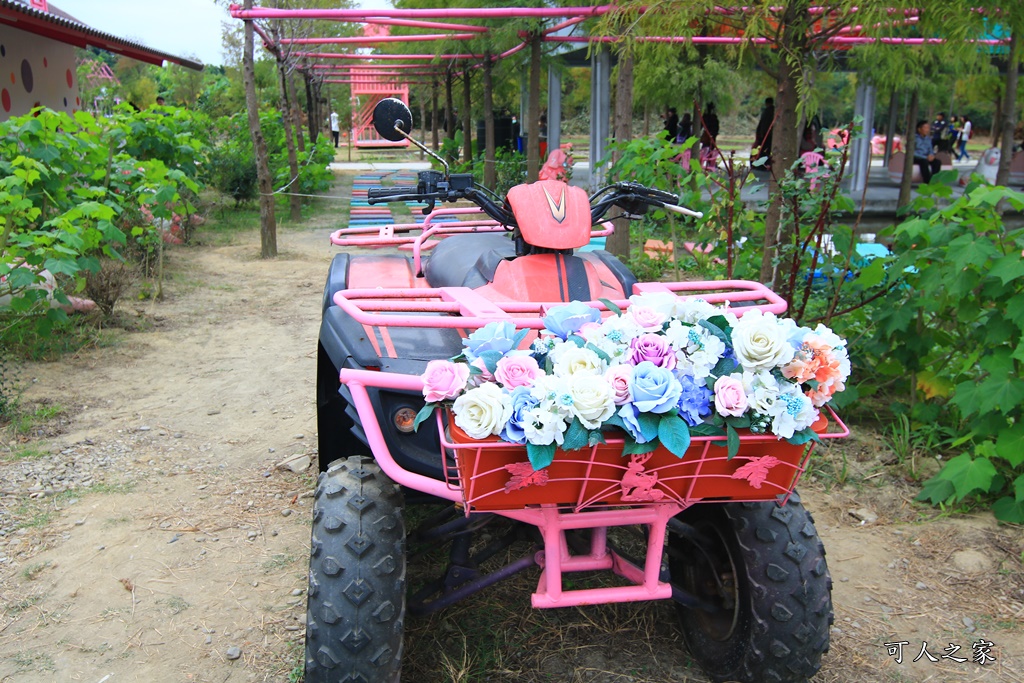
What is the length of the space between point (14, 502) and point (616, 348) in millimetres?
3038

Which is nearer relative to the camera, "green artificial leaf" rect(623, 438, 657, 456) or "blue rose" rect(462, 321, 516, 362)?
"green artificial leaf" rect(623, 438, 657, 456)

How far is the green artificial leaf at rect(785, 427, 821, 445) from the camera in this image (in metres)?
1.94

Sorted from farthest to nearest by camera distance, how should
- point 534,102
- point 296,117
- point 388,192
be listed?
point 296,117 < point 534,102 < point 388,192

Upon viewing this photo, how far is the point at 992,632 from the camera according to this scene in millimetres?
3070

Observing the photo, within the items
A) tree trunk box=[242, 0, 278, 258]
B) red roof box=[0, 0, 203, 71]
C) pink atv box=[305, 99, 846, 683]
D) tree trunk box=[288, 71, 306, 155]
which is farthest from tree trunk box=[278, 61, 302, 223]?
pink atv box=[305, 99, 846, 683]

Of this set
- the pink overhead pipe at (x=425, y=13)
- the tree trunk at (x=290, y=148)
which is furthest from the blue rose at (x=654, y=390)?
the tree trunk at (x=290, y=148)

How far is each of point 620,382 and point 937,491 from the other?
2588mm

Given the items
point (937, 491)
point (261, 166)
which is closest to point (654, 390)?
point (937, 491)

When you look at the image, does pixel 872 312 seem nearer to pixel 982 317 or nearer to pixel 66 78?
pixel 982 317

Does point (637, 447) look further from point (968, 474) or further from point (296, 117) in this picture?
point (296, 117)

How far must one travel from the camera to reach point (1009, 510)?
366 cm

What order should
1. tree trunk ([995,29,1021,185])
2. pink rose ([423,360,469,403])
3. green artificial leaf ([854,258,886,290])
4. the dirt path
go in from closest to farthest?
pink rose ([423,360,469,403]) → the dirt path → green artificial leaf ([854,258,886,290]) → tree trunk ([995,29,1021,185])

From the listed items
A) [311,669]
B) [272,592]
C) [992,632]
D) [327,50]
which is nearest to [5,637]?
[272,592]

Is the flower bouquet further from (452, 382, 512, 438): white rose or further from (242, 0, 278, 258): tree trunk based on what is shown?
(242, 0, 278, 258): tree trunk
